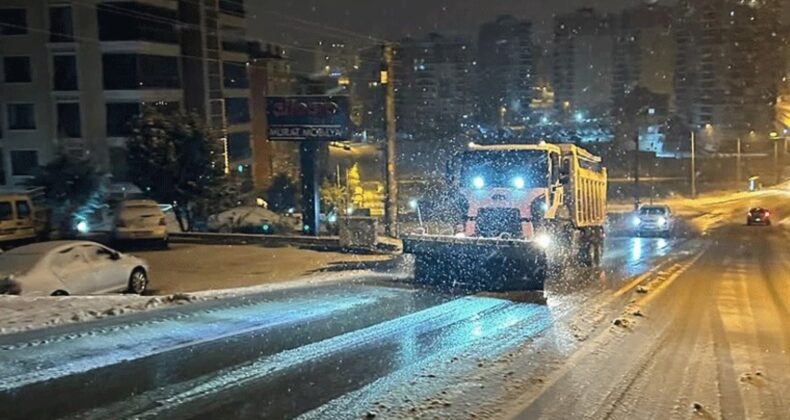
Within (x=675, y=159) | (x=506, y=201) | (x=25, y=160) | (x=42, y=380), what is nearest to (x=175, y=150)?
(x=25, y=160)

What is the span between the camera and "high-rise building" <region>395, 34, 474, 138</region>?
92688mm

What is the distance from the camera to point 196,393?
25.2 ft

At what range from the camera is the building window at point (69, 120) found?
47.5 m

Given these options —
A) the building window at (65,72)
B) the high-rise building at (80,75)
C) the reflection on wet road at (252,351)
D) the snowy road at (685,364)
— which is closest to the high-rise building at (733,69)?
the high-rise building at (80,75)

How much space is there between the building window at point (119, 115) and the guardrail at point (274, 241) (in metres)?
16.8

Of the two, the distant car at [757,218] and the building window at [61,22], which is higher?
the building window at [61,22]

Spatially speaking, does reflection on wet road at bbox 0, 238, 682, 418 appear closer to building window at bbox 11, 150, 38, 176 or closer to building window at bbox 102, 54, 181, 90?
building window at bbox 102, 54, 181, 90

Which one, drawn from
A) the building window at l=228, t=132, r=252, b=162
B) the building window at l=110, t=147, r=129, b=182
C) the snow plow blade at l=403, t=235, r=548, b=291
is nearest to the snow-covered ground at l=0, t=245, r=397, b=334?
the snow plow blade at l=403, t=235, r=548, b=291

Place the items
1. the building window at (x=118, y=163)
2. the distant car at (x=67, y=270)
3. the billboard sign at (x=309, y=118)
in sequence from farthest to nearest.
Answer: the building window at (x=118, y=163), the billboard sign at (x=309, y=118), the distant car at (x=67, y=270)

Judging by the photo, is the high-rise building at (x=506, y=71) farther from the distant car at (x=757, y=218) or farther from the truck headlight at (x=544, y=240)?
the truck headlight at (x=544, y=240)

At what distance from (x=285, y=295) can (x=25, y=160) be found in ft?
127

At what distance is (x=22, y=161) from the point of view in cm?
4872

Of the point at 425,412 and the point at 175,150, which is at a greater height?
the point at 175,150

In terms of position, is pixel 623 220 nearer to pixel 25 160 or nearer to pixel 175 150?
pixel 175 150
